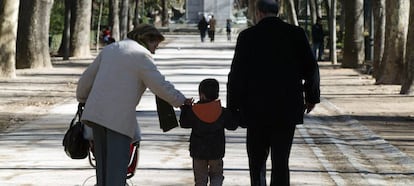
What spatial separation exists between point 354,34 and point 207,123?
30.8 meters

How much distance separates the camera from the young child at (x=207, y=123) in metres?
9.37

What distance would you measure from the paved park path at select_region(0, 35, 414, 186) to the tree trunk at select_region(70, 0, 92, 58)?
1861 centimetres

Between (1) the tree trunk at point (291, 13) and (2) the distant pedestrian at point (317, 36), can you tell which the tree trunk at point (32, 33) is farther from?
(1) the tree trunk at point (291, 13)

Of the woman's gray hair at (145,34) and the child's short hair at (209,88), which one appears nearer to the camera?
the woman's gray hair at (145,34)

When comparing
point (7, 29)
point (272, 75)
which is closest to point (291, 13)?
point (7, 29)

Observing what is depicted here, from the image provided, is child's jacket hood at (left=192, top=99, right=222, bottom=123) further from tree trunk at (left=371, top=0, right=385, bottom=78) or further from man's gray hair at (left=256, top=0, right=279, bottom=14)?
tree trunk at (left=371, top=0, right=385, bottom=78)

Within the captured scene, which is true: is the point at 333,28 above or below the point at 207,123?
below

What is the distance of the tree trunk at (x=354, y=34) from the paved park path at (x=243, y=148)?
11131mm

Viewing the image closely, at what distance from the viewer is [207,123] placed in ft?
30.9

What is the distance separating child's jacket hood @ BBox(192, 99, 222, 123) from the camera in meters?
9.38

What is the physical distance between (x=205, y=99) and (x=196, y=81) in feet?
74.0

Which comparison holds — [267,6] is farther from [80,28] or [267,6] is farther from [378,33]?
[80,28]

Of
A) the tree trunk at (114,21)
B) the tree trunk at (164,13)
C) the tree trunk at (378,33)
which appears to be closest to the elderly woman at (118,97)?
the tree trunk at (378,33)

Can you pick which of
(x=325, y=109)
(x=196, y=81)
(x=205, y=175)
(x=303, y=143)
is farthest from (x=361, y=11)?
(x=205, y=175)
